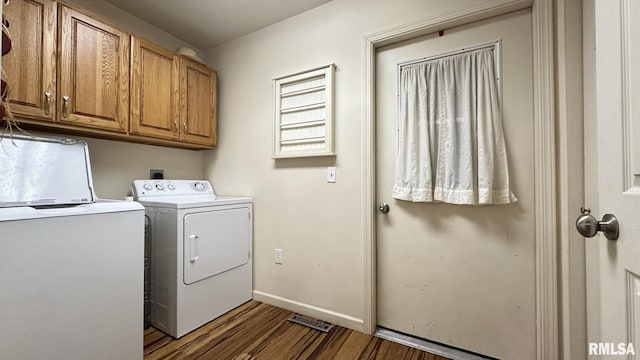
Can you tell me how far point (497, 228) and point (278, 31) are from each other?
2.20 m

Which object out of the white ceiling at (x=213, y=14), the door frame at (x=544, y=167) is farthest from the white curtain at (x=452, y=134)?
the white ceiling at (x=213, y=14)

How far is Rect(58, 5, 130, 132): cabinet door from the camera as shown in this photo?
148cm

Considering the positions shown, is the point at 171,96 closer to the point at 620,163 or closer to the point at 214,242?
the point at 214,242

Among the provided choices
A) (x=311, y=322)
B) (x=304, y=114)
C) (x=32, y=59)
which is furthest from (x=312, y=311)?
(x=32, y=59)

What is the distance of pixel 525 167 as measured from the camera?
4.64 ft

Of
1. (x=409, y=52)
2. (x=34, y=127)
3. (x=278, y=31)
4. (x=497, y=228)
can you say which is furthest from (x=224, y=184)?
(x=497, y=228)

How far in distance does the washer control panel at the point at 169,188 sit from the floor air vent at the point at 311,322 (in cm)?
134

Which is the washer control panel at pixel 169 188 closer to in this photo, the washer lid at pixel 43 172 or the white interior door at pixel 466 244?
the washer lid at pixel 43 172

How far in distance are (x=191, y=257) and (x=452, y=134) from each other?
1898 mm

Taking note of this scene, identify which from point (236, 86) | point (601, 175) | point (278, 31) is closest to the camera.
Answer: point (601, 175)

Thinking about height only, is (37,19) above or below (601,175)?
above

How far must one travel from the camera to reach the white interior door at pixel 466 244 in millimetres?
1411

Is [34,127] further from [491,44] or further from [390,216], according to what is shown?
[491,44]

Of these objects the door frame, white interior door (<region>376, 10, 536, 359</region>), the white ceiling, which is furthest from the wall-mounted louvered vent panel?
the door frame
